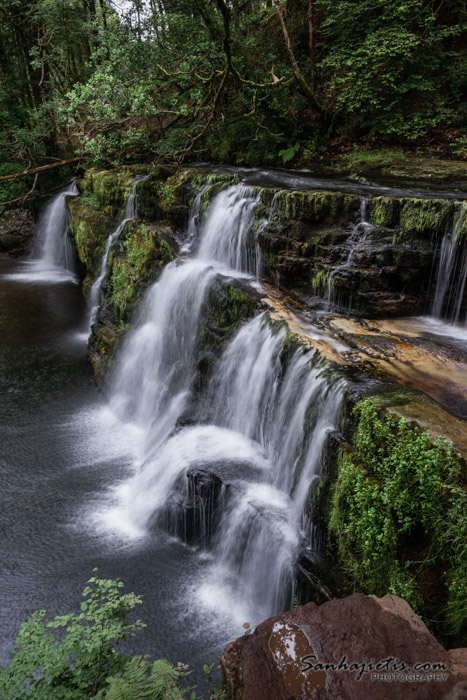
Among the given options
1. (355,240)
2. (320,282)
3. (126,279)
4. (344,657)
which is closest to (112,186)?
(126,279)

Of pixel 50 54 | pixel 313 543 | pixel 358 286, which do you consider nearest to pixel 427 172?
pixel 358 286

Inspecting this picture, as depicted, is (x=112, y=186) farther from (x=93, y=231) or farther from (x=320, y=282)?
(x=320, y=282)

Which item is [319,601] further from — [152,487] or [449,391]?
[152,487]

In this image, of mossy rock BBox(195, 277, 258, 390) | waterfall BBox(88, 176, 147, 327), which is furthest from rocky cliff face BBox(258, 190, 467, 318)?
waterfall BBox(88, 176, 147, 327)

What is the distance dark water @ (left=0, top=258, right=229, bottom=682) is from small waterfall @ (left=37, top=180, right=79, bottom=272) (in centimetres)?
648

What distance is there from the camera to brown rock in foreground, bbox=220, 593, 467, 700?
2697 millimetres

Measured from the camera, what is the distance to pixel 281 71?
13.0 metres

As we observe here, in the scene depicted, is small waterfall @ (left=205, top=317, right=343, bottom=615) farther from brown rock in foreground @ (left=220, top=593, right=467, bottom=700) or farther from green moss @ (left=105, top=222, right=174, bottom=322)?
green moss @ (left=105, top=222, right=174, bottom=322)

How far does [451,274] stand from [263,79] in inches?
381

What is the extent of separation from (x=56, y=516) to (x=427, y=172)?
10010 mm

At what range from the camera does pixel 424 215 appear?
23.2ft

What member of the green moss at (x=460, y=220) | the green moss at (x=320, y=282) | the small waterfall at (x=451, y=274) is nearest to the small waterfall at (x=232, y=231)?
the green moss at (x=320, y=282)

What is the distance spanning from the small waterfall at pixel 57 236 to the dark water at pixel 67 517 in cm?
648

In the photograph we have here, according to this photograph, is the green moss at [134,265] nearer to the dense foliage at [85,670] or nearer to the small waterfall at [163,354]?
the small waterfall at [163,354]
